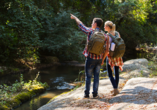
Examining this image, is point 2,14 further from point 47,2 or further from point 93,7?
point 93,7

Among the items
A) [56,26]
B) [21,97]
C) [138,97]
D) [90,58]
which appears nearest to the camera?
[138,97]

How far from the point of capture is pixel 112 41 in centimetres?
415

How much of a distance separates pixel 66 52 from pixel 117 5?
728 centimetres

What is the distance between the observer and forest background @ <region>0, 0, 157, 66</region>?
9727 mm

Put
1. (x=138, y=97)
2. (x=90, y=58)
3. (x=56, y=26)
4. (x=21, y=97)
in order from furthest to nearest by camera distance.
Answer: (x=56, y=26)
(x=21, y=97)
(x=90, y=58)
(x=138, y=97)

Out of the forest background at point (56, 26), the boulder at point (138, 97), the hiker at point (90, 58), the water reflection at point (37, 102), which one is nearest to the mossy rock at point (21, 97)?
the water reflection at point (37, 102)

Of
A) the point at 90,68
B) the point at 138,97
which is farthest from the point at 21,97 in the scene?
the point at 138,97

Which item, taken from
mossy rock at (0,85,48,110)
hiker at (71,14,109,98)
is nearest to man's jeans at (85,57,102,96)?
hiker at (71,14,109,98)

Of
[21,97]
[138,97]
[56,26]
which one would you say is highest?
[56,26]

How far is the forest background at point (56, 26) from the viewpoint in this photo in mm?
9727

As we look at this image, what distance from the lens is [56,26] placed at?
14680 millimetres

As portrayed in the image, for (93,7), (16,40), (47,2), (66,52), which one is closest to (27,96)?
(16,40)

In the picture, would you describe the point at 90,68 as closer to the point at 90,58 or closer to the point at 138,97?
the point at 90,58

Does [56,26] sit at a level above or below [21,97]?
above
